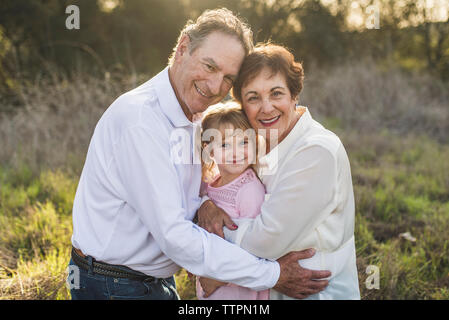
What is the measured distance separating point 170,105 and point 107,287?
104cm

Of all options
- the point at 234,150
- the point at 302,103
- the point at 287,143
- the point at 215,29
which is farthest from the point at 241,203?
the point at 302,103

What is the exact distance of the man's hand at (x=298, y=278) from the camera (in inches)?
83.9

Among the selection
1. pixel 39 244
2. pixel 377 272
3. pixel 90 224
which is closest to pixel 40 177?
pixel 39 244

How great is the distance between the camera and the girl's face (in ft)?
7.97

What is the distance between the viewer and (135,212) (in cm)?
217

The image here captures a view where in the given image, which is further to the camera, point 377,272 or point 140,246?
point 377,272

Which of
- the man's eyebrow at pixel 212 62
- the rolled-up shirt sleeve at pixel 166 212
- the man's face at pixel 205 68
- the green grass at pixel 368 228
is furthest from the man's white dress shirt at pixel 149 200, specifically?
the green grass at pixel 368 228

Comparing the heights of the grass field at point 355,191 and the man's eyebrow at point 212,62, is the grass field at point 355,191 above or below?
below

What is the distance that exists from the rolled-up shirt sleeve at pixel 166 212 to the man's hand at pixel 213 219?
0.70ft

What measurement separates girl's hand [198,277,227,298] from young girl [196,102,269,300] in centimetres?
3

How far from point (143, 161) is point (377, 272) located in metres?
2.00

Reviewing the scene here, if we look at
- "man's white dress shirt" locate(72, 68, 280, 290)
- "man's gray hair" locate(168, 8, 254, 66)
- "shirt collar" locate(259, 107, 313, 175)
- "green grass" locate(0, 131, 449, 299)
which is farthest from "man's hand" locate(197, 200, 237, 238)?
"green grass" locate(0, 131, 449, 299)

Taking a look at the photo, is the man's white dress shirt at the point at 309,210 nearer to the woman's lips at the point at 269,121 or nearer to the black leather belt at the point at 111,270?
the woman's lips at the point at 269,121
